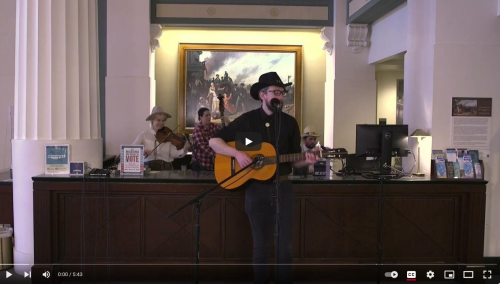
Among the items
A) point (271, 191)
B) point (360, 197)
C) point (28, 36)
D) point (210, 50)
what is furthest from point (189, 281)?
point (210, 50)

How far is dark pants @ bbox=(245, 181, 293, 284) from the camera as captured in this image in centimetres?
344

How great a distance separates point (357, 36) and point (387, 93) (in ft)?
5.76

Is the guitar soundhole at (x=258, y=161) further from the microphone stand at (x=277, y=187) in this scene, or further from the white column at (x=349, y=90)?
the white column at (x=349, y=90)

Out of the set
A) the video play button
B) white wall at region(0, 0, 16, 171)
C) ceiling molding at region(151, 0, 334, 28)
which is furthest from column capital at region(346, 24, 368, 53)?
white wall at region(0, 0, 16, 171)

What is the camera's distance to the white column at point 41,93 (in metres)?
4.38

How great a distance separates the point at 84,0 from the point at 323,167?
2847mm

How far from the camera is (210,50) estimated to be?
8.27m

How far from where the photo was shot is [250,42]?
331 inches

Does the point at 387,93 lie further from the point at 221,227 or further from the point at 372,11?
the point at 221,227

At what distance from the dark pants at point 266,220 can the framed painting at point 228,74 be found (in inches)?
188

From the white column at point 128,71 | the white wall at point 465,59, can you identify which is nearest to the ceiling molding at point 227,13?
the white column at point 128,71

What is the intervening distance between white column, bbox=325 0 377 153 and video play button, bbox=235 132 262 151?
15.0 feet

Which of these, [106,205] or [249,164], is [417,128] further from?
[106,205]

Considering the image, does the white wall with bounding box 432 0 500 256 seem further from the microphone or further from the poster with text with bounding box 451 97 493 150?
the microphone
